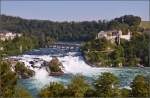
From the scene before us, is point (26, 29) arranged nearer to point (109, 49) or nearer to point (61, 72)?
point (109, 49)

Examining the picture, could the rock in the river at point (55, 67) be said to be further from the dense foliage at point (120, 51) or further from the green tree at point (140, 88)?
the green tree at point (140, 88)

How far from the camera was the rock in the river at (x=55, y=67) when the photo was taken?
7352mm

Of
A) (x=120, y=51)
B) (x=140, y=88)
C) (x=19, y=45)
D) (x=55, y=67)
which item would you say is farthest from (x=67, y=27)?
(x=140, y=88)

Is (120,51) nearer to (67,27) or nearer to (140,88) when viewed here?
(67,27)

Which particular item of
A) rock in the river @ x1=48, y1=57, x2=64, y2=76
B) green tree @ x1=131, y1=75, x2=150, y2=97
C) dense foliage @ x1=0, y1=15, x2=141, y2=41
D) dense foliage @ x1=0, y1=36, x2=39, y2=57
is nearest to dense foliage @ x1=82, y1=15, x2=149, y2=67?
dense foliage @ x1=0, y1=15, x2=141, y2=41

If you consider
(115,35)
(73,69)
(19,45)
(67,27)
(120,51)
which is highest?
(67,27)

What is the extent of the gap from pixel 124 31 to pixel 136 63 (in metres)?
1.35

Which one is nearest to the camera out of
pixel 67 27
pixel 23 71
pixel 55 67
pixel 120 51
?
pixel 23 71

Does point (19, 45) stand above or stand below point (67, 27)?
below

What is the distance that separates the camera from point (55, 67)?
7.61m

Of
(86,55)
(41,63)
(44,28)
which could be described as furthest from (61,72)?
(44,28)

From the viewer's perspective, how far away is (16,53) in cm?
963

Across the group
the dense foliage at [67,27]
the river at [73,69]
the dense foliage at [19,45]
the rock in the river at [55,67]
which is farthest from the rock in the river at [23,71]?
the dense foliage at [67,27]

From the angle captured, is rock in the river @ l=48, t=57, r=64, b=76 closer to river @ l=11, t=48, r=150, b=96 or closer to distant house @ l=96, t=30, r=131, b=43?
river @ l=11, t=48, r=150, b=96
